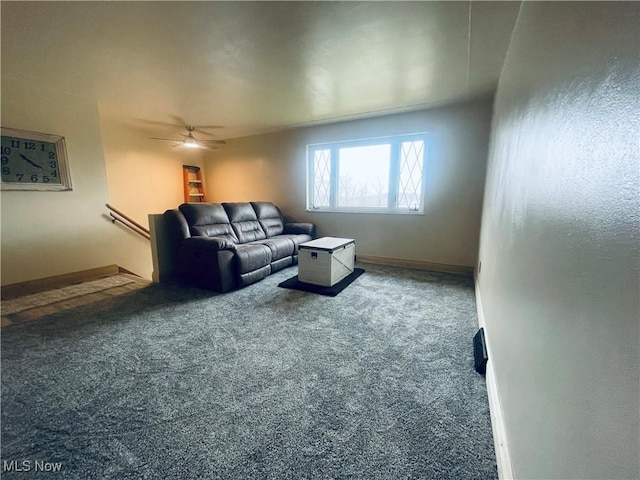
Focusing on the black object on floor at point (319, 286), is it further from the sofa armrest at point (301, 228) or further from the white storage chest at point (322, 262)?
the sofa armrest at point (301, 228)

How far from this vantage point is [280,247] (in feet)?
11.9

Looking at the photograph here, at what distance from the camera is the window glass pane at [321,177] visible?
4.45m

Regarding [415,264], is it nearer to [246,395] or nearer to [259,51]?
[246,395]

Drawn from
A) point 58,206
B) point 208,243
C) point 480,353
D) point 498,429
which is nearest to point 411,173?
point 480,353

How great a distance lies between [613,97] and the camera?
0.48 metres

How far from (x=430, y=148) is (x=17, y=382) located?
442 cm

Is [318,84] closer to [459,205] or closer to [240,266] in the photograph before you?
[240,266]

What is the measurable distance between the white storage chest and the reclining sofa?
567 millimetres

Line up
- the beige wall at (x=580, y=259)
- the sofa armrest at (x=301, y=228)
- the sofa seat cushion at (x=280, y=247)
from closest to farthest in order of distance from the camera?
the beige wall at (x=580, y=259) < the sofa seat cushion at (x=280, y=247) < the sofa armrest at (x=301, y=228)

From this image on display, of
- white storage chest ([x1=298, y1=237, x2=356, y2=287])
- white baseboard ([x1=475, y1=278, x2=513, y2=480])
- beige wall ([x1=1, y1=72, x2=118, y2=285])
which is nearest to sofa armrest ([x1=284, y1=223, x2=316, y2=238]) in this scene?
white storage chest ([x1=298, y1=237, x2=356, y2=287])

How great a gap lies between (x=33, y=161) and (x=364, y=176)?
420 centimetres

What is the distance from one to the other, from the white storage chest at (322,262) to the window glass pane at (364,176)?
4.12ft

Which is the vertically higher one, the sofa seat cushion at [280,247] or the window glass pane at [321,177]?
the window glass pane at [321,177]

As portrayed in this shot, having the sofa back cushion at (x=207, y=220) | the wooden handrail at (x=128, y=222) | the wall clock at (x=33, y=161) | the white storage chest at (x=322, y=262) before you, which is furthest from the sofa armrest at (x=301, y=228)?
the wall clock at (x=33, y=161)
